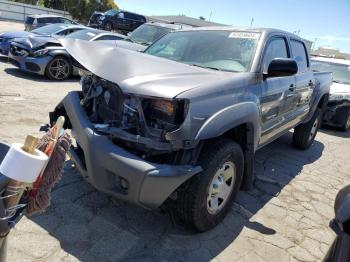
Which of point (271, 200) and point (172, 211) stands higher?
point (172, 211)

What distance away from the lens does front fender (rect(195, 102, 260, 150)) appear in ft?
9.20

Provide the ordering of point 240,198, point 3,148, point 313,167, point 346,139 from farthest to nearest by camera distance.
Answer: point 346,139 < point 313,167 < point 240,198 < point 3,148

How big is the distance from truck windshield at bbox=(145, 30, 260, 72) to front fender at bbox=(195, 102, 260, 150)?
1.72 ft

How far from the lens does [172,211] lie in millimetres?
3102

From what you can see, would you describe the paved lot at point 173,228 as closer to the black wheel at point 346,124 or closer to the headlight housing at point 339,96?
the headlight housing at point 339,96

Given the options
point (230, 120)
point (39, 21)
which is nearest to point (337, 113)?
point (230, 120)

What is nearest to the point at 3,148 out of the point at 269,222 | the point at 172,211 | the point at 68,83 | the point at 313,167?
the point at 172,211

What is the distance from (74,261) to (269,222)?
6.54 feet

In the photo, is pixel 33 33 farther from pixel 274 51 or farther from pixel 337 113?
pixel 337 113

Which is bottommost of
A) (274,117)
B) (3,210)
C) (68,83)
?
(68,83)

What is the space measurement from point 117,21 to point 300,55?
20.1 metres

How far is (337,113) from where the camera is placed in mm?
8617

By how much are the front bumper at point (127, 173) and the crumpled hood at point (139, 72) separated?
18.4 inches

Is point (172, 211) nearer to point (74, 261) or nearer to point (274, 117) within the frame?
point (74, 261)
